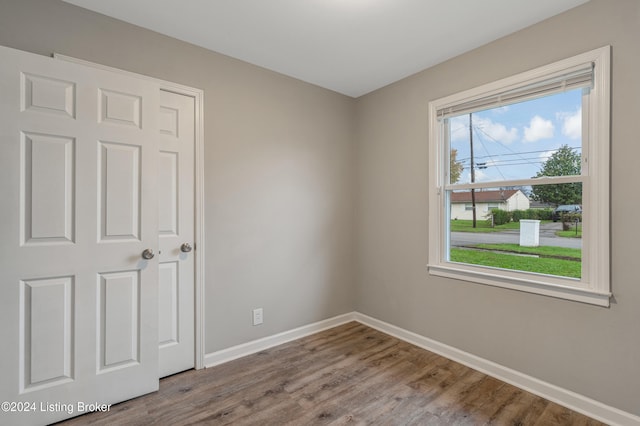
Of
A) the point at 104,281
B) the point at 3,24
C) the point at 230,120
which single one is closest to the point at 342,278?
the point at 230,120

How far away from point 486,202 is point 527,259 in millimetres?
523

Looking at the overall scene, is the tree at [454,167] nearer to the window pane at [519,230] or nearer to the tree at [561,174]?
the window pane at [519,230]

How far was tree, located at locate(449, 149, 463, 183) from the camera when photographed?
8.70ft

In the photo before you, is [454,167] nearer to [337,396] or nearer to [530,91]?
[530,91]

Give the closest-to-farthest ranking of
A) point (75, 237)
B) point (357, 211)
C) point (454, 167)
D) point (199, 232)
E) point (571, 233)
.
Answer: point (75, 237) → point (571, 233) → point (199, 232) → point (454, 167) → point (357, 211)

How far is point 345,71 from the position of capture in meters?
2.82

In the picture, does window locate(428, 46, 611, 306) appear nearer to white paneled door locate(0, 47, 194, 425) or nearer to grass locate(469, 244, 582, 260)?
grass locate(469, 244, 582, 260)

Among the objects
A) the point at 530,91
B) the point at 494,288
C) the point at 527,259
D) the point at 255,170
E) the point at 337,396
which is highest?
the point at 530,91

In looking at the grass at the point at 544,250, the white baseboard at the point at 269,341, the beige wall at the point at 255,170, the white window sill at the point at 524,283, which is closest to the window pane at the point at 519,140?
the grass at the point at 544,250

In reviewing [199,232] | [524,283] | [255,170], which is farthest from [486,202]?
[199,232]

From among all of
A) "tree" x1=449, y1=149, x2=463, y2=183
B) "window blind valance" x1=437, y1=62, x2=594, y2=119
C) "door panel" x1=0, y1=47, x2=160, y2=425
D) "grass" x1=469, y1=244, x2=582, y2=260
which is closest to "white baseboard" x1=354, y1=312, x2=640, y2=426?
"grass" x1=469, y1=244, x2=582, y2=260

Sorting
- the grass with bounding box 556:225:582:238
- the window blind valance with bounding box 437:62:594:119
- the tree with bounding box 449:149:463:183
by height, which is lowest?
the grass with bounding box 556:225:582:238

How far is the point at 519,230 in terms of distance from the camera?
2.29 metres

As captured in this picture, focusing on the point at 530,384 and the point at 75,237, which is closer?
the point at 75,237
